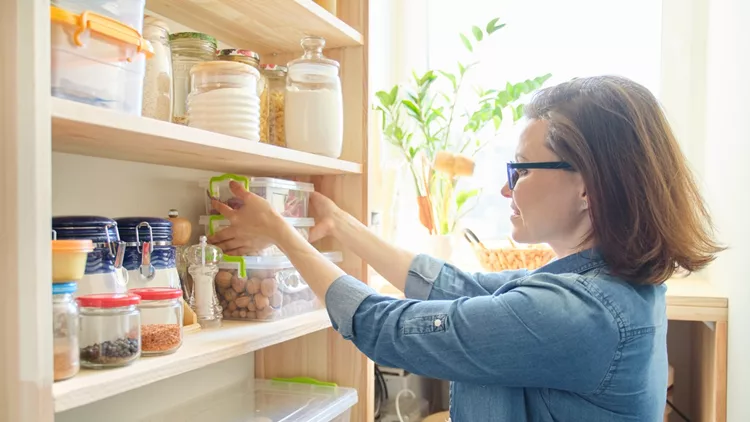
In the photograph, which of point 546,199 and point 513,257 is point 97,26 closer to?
point 546,199

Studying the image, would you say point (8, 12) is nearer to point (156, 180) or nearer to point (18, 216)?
point (18, 216)

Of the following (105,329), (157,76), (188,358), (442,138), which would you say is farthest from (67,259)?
(442,138)

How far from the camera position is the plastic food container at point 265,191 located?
3.84 ft

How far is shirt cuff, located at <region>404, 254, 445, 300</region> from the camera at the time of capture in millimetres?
1275

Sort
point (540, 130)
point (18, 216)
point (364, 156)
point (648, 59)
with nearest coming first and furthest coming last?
1. point (18, 216)
2. point (540, 130)
3. point (364, 156)
4. point (648, 59)

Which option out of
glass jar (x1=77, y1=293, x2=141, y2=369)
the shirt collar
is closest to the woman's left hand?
glass jar (x1=77, y1=293, x2=141, y2=369)

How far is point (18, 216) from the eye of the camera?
0.62 m

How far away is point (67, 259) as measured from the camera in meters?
0.70

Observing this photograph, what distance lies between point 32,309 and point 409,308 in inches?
19.9

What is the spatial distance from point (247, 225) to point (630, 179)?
65cm

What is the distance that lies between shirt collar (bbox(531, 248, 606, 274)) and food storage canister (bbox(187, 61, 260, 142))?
21.3 inches

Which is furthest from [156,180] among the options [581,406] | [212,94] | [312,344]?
[581,406]

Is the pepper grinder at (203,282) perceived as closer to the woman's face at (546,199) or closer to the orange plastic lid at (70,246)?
the orange plastic lid at (70,246)

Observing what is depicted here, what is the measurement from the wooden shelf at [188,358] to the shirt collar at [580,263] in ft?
1.53
